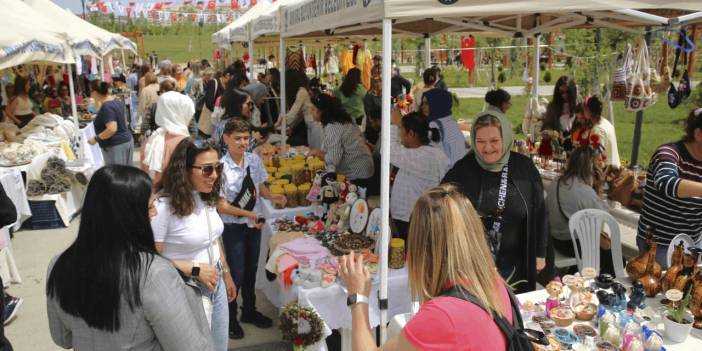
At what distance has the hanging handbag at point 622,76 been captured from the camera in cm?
422

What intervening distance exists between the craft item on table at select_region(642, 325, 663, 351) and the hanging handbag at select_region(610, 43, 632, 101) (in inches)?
114

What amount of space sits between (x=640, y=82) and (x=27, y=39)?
609 centimetres

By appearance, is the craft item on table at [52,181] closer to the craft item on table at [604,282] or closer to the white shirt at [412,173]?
the white shirt at [412,173]

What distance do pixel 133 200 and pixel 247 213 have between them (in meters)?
1.76

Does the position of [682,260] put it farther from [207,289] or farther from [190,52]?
[190,52]

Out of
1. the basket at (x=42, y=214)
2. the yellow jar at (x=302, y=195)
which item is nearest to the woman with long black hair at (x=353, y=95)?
the yellow jar at (x=302, y=195)

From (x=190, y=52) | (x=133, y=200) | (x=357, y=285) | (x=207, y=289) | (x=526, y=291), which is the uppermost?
(x=190, y=52)

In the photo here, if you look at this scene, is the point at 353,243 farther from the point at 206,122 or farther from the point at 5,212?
the point at 206,122

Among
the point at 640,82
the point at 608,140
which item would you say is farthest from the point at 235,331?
the point at 640,82

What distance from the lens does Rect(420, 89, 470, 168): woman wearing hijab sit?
442cm

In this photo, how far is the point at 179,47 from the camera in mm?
49000

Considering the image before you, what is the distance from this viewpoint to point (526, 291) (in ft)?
8.88

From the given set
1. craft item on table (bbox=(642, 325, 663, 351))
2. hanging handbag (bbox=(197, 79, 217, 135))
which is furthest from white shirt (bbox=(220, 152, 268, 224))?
hanging handbag (bbox=(197, 79, 217, 135))

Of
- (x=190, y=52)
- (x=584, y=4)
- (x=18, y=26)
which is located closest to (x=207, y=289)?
(x=584, y=4)
